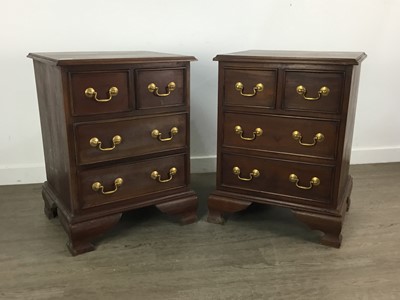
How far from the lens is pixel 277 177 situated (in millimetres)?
1642

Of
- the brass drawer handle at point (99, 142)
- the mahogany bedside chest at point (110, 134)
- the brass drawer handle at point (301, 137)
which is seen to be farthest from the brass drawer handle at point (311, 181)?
the brass drawer handle at point (99, 142)

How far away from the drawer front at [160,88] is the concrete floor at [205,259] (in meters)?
0.57

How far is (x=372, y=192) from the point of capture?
2.12 m

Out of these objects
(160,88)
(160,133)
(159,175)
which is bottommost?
(159,175)

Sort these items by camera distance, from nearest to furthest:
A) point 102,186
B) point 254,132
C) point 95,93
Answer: point 95,93 → point 102,186 → point 254,132

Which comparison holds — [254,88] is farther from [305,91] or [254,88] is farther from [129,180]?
[129,180]

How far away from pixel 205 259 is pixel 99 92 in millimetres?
746

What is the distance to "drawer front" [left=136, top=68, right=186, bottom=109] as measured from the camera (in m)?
1.51

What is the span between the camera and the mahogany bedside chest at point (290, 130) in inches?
58.2

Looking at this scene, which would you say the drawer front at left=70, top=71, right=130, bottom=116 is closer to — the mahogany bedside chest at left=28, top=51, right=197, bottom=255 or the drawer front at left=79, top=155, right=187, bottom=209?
the mahogany bedside chest at left=28, top=51, right=197, bottom=255

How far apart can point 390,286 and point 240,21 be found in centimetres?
155

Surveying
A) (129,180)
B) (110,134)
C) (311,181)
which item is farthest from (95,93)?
(311,181)

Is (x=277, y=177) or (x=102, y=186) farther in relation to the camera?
(x=277, y=177)

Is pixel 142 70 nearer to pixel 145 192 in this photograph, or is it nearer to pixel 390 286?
pixel 145 192
